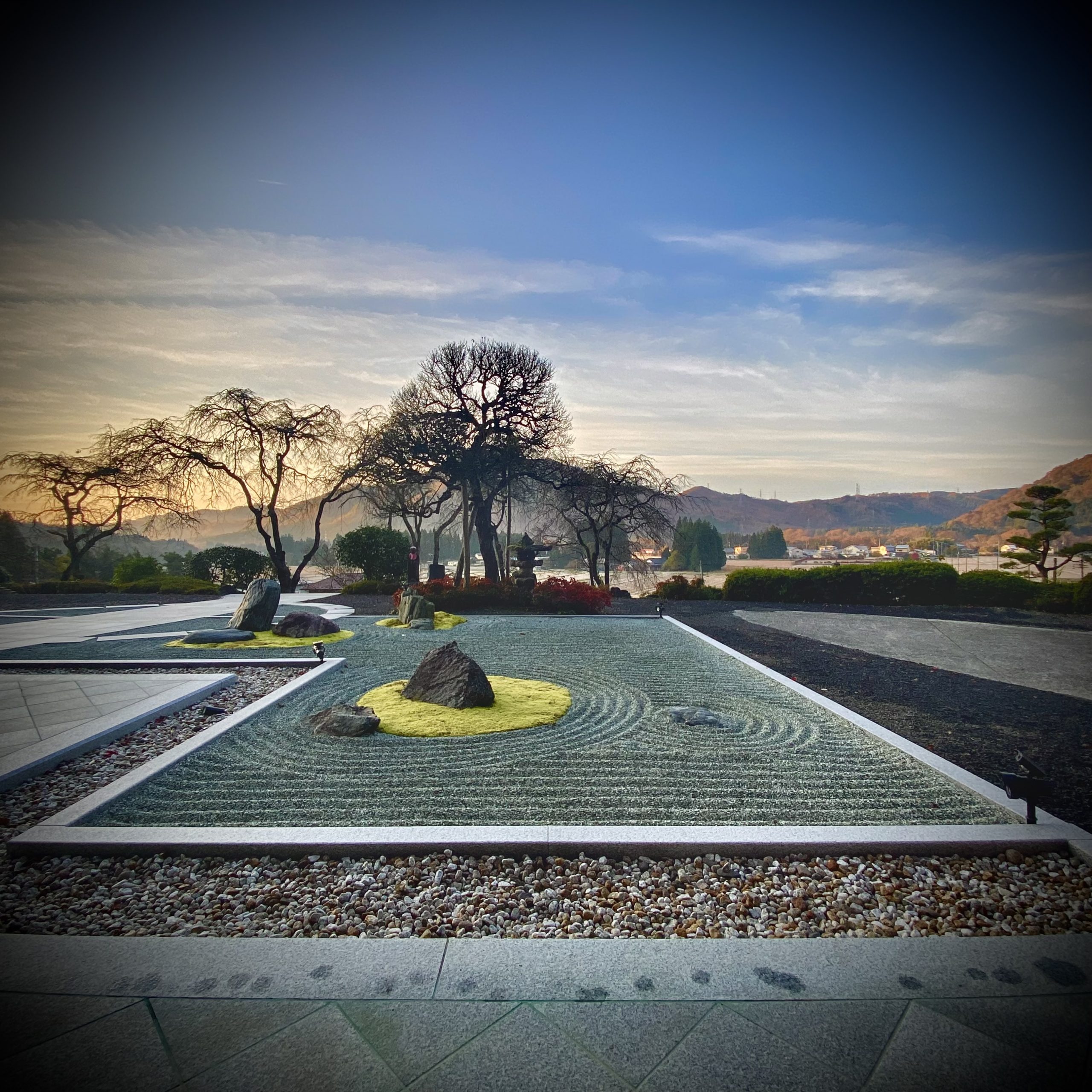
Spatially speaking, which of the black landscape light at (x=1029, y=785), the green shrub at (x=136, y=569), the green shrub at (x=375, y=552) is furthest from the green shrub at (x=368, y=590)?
the black landscape light at (x=1029, y=785)

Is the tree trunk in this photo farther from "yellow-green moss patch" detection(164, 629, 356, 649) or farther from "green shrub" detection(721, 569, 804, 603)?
"yellow-green moss patch" detection(164, 629, 356, 649)

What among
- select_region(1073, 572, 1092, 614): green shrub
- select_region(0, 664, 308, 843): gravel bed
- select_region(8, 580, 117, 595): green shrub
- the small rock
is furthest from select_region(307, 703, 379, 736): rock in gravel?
select_region(8, 580, 117, 595): green shrub

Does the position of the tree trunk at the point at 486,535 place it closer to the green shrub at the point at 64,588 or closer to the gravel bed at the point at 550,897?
the green shrub at the point at 64,588

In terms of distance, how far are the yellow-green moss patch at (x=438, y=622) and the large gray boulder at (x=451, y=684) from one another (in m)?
4.51

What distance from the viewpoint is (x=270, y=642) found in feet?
A: 25.3

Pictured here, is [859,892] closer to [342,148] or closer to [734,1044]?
[734,1044]

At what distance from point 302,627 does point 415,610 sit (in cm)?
209

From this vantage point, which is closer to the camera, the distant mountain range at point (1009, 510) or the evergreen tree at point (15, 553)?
the distant mountain range at point (1009, 510)

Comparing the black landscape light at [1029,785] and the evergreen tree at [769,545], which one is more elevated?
the evergreen tree at [769,545]

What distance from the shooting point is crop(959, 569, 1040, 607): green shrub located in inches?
500

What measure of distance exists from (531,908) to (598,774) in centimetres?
127

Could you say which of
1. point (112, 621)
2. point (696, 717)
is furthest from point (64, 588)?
point (696, 717)

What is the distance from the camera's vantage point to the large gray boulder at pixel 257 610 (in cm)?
830

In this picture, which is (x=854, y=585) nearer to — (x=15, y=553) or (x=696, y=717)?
(x=696, y=717)
